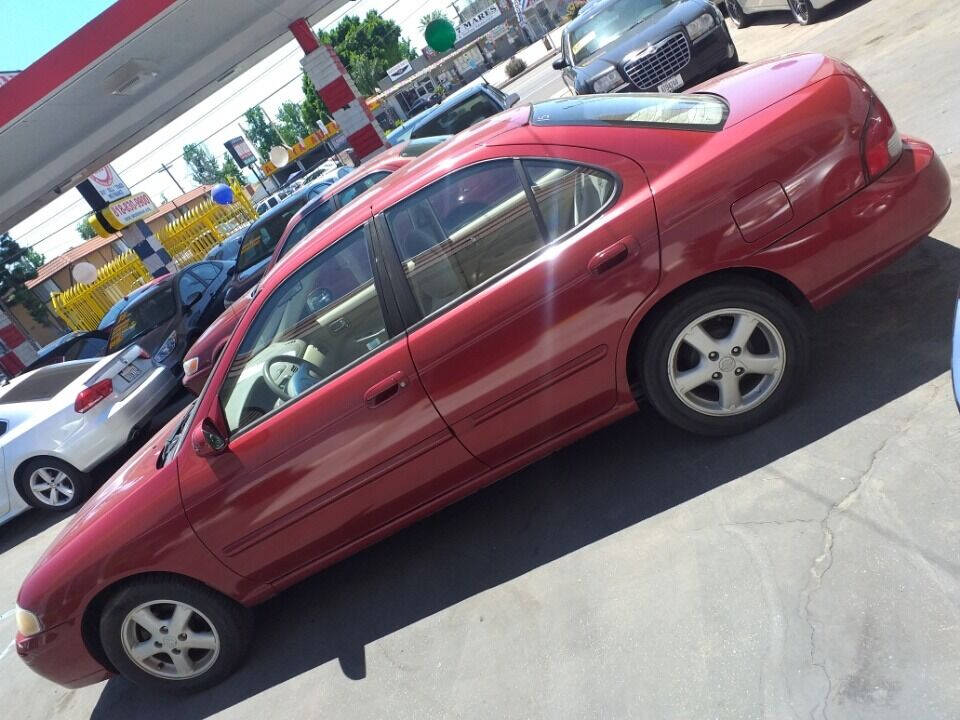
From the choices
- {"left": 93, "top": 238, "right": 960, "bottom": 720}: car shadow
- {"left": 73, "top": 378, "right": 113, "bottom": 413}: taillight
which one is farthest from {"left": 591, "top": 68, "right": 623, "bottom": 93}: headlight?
{"left": 73, "top": 378, "right": 113, "bottom": 413}: taillight

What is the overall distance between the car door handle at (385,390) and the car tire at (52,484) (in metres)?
5.71

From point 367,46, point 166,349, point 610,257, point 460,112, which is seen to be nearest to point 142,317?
point 166,349

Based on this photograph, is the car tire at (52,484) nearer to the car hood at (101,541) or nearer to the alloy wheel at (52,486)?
the alloy wheel at (52,486)

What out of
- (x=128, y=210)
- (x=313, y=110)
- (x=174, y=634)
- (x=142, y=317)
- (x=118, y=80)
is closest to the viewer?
(x=174, y=634)

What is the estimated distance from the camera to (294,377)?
3.44m

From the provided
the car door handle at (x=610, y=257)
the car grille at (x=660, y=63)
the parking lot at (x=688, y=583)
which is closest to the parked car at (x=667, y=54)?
the car grille at (x=660, y=63)

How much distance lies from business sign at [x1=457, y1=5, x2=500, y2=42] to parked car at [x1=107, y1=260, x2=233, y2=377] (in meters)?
63.9

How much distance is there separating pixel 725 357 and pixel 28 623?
358 cm

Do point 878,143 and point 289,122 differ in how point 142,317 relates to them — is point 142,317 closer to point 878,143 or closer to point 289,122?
point 878,143

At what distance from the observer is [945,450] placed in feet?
9.11

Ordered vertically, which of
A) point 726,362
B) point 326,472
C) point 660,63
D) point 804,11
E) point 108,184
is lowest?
point 804,11

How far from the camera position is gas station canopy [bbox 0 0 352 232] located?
12.4 m

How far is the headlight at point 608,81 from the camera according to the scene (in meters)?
9.37

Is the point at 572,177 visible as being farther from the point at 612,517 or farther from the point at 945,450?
the point at 945,450
